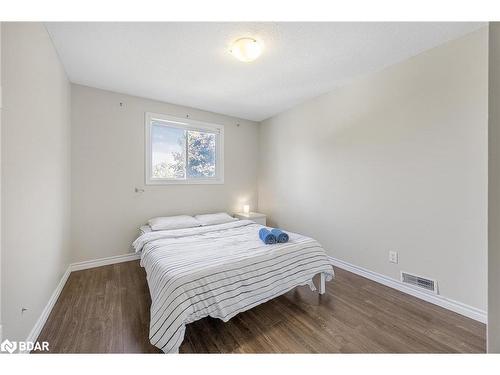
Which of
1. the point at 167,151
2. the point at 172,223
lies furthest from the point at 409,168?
the point at 167,151

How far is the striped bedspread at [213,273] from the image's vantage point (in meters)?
1.36

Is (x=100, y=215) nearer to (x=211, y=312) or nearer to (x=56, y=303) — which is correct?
(x=56, y=303)

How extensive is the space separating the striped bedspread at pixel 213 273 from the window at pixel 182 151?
1.36 meters

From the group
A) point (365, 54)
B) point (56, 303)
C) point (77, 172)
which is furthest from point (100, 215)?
point (365, 54)

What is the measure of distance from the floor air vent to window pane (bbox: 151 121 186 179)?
3359mm

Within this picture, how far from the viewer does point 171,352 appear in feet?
4.26

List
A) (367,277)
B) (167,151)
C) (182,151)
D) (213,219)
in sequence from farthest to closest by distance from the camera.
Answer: (182,151) < (167,151) < (213,219) < (367,277)

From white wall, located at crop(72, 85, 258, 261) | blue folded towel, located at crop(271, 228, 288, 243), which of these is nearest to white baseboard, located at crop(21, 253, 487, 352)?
white wall, located at crop(72, 85, 258, 261)

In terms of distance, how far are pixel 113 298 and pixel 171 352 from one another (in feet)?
3.93

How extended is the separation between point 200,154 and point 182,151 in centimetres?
33

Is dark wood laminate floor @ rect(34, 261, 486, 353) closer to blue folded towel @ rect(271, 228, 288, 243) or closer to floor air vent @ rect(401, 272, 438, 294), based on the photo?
floor air vent @ rect(401, 272, 438, 294)

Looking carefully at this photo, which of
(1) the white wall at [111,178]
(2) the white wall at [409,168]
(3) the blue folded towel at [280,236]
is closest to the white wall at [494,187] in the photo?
(2) the white wall at [409,168]

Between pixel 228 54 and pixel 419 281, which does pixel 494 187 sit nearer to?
pixel 419 281

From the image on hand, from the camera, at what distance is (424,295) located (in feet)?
6.78
